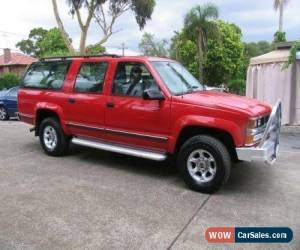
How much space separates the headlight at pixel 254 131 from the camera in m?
4.89

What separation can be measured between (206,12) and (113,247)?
73.3ft

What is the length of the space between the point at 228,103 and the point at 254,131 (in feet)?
1.79

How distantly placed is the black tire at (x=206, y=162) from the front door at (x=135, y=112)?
17.5 inches

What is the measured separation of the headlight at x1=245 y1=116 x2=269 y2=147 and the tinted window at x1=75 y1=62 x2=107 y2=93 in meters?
2.71

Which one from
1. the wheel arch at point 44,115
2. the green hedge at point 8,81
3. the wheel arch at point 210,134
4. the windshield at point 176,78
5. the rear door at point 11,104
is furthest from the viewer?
the green hedge at point 8,81

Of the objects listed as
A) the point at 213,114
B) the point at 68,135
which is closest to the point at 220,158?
the point at 213,114

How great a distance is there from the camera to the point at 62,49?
135 ft

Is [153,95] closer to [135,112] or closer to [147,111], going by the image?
[147,111]

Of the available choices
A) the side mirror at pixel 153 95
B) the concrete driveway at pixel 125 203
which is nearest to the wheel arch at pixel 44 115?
the concrete driveway at pixel 125 203

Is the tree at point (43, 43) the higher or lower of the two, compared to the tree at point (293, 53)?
higher

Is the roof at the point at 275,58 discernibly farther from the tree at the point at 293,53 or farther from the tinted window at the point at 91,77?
the tinted window at the point at 91,77

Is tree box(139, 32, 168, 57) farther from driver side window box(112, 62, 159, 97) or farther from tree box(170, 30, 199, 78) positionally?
driver side window box(112, 62, 159, 97)

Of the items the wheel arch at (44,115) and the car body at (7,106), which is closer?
the wheel arch at (44,115)

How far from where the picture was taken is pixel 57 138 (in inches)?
282
